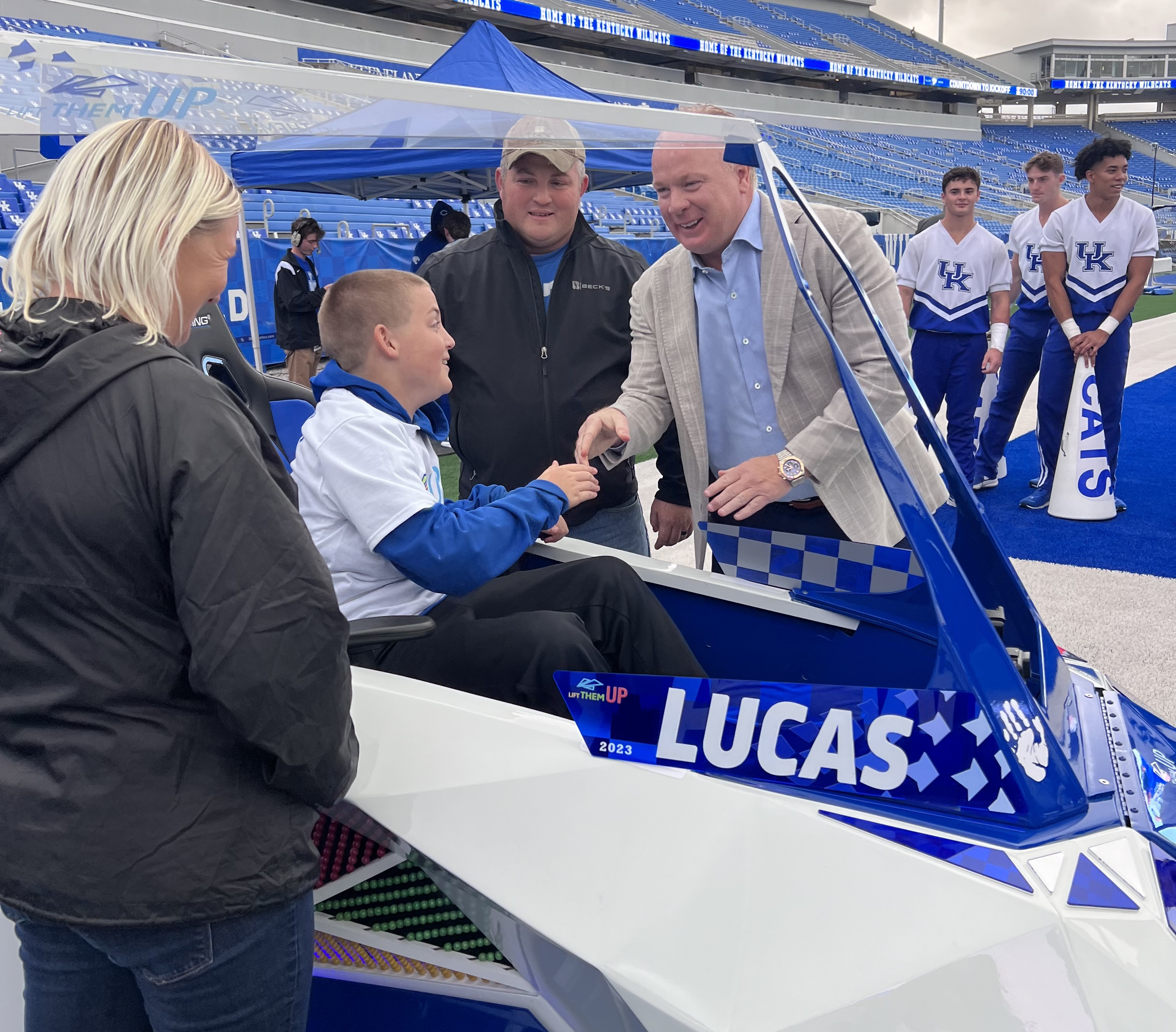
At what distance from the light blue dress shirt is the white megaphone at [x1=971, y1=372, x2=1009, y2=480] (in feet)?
12.4

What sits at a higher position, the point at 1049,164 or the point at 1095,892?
the point at 1049,164

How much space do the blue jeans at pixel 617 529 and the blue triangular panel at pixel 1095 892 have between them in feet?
5.00

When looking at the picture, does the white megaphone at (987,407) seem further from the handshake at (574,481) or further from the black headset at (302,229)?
the black headset at (302,229)

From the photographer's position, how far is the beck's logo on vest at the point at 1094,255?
478cm

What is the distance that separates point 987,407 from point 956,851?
5238mm

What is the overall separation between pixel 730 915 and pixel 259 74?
51.6 inches

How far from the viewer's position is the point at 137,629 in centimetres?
90

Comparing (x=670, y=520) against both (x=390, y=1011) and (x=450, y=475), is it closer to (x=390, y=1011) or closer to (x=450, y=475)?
(x=390, y=1011)

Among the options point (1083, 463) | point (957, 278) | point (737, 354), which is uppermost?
point (957, 278)

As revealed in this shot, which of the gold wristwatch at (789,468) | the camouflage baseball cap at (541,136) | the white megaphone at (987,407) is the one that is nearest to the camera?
the camouflage baseball cap at (541,136)

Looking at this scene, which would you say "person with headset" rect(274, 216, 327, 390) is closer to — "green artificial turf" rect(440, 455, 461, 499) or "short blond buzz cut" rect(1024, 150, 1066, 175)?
"green artificial turf" rect(440, 455, 461, 499)

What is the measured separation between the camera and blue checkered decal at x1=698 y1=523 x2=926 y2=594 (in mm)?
1809

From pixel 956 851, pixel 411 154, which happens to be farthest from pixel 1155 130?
pixel 956 851

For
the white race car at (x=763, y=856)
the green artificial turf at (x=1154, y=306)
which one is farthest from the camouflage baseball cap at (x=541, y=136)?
the green artificial turf at (x=1154, y=306)
